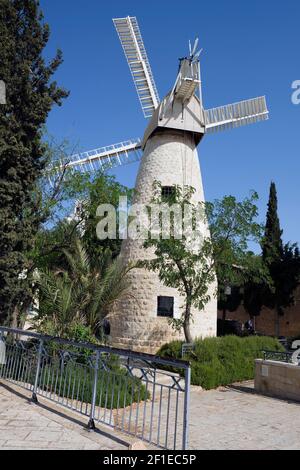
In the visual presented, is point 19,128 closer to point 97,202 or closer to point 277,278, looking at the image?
point 97,202

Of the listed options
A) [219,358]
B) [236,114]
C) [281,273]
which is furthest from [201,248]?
[281,273]

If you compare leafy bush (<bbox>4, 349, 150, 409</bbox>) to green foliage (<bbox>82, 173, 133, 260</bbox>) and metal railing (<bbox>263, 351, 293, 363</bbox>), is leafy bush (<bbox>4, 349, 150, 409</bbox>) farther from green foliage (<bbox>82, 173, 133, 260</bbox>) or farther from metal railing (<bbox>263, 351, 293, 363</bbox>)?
green foliage (<bbox>82, 173, 133, 260</bbox>)

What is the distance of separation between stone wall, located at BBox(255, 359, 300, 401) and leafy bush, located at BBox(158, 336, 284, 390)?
113 cm

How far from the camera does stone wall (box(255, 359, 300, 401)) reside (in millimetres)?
9555

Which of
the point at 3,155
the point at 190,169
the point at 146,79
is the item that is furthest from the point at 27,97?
the point at 146,79

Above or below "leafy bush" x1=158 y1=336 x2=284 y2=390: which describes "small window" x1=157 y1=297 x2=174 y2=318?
above

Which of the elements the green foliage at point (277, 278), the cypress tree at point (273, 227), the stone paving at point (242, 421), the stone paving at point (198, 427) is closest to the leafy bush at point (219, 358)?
the stone paving at point (242, 421)

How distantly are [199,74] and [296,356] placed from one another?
11.4 meters

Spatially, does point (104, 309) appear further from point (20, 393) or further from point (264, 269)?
point (264, 269)

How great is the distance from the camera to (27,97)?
10.1m

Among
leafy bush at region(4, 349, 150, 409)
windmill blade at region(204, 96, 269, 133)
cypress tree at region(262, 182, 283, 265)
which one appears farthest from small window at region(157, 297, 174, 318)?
cypress tree at region(262, 182, 283, 265)

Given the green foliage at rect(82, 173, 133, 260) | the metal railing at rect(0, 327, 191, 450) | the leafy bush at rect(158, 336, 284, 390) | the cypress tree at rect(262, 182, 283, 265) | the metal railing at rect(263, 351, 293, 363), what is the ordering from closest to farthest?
1. the metal railing at rect(0, 327, 191, 450)
2. the metal railing at rect(263, 351, 293, 363)
3. the leafy bush at rect(158, 336, 284, 390)
4. the green foliage at rect(82, 173, 133, 260)
5. the cypress tree at rect(262, 182, 283, 265)

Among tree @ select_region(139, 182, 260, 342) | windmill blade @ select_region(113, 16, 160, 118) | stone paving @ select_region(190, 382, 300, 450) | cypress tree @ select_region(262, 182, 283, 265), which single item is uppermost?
windmill blade @ select_region(113, 16, 160, 118)
